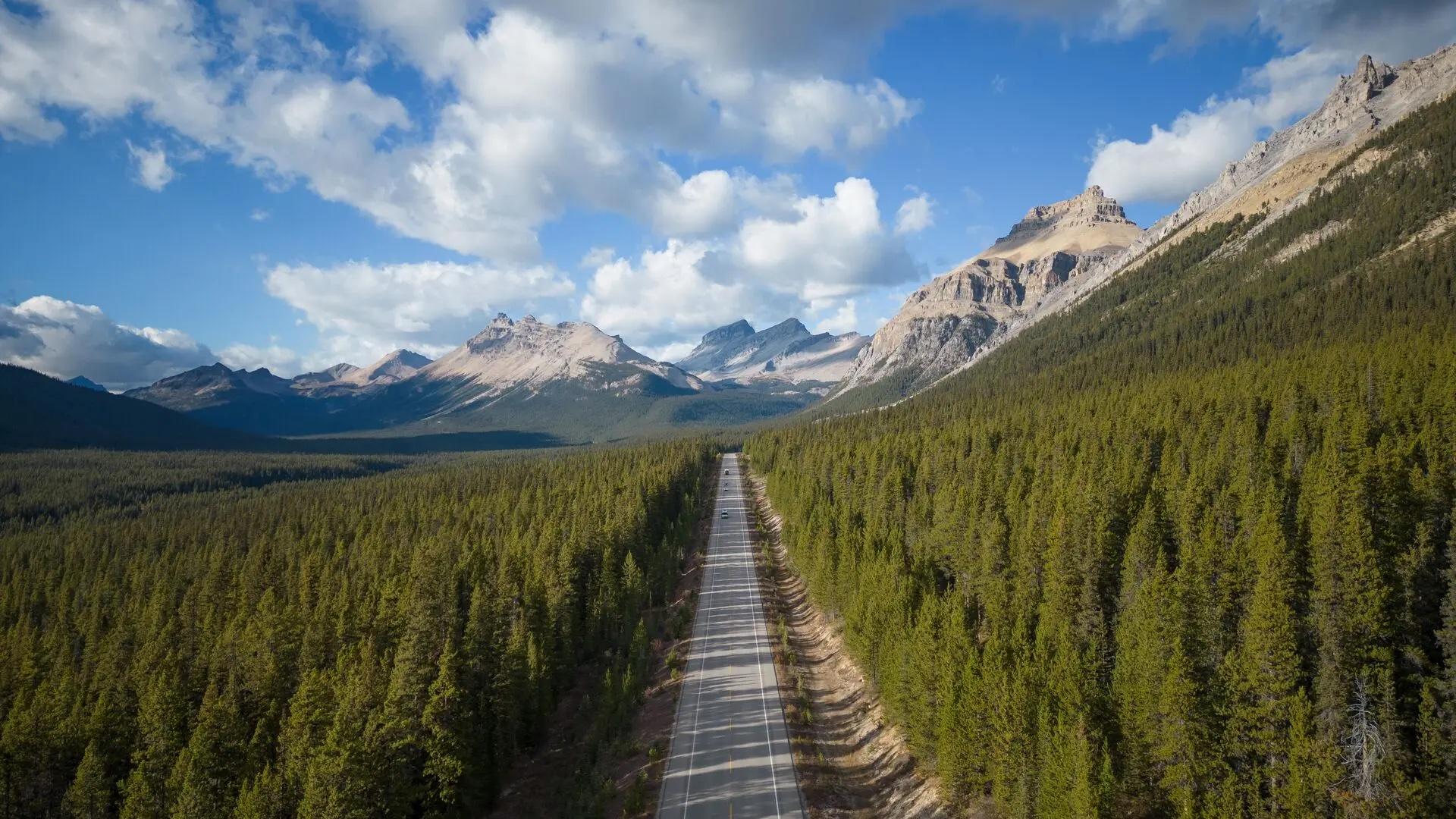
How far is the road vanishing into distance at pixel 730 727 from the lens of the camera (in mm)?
38031

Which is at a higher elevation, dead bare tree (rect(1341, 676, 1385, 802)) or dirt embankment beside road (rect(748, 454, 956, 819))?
dead bare tree (rect(1341, 676, 1385, 802))

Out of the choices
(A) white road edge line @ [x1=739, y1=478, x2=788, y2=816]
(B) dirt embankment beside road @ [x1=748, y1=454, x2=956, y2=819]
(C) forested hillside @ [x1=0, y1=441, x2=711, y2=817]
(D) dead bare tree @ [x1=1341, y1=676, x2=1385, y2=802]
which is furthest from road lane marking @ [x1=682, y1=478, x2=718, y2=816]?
(D) dead bare tree @ [x1=1341, y1=676, x2=1385, y2=802]

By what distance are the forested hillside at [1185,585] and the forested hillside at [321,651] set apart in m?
25.7

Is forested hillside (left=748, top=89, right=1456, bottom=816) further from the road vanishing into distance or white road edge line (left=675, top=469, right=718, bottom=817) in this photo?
white road edge line (left=675, top=469, right=718, bottom=817)

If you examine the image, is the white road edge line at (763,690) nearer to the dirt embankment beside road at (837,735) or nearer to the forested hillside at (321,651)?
the dirt embankment beside road at (837,735)

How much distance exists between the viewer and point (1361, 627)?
34.0 m

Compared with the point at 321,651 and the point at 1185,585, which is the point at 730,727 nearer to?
the point at 1185,585

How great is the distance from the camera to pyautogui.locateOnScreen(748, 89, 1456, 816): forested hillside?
28.9 m

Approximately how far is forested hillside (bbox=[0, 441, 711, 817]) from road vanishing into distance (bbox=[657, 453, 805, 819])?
6307 millimetres

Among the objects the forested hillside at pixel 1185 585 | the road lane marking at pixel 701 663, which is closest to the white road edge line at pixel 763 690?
the road lane marking at pixel 701 663

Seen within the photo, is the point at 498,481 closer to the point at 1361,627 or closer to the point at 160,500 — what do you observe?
the point at 160,500

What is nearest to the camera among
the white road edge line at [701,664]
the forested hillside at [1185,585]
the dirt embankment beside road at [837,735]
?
the forested hillside at [1185,585]

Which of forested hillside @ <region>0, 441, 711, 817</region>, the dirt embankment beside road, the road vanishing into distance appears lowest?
the dirt embankment beside road

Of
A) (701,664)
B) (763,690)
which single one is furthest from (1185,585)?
(701,664)
